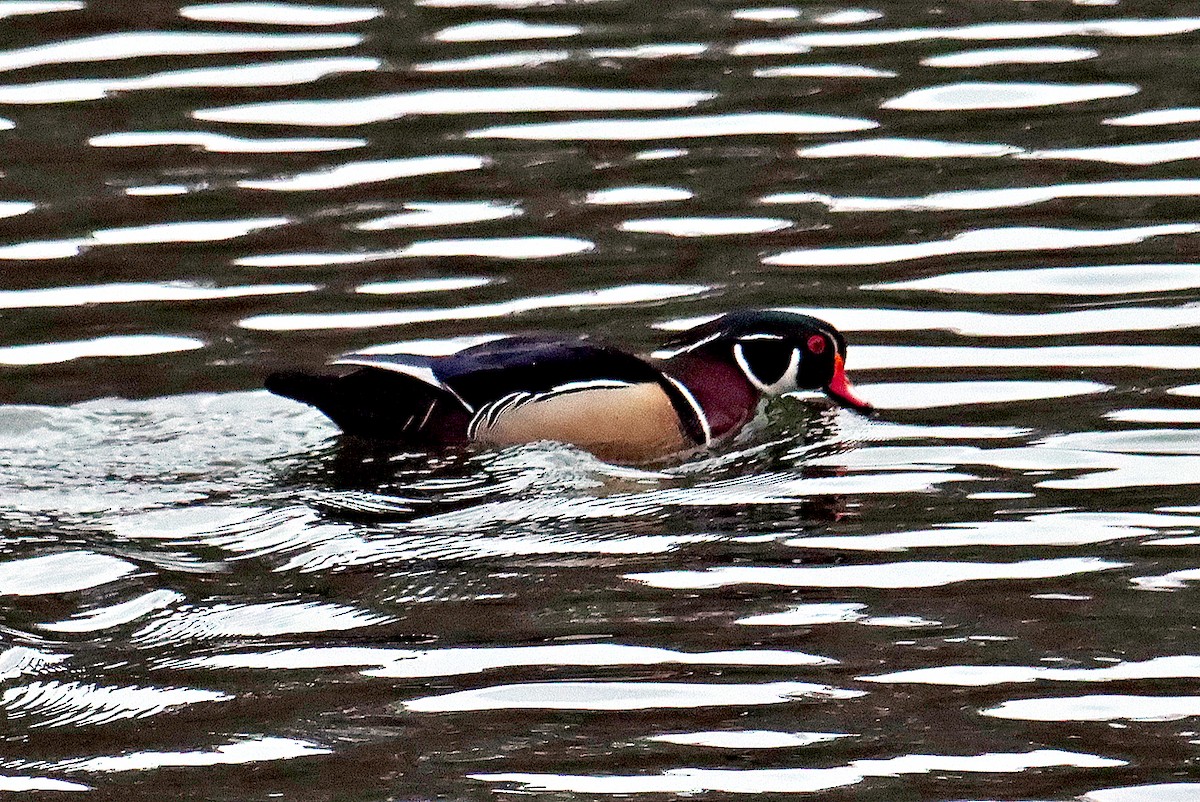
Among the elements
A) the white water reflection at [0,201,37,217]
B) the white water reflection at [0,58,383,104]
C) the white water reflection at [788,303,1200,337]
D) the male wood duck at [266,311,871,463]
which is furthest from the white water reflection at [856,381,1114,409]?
the white water reflection at [0,58,383,104]

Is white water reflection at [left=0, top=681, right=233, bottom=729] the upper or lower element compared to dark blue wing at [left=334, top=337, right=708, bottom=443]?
lower

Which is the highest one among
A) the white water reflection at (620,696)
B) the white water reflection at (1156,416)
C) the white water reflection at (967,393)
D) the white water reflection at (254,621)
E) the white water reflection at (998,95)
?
the white water reflection at (998,95)

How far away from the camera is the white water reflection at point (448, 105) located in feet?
36.6

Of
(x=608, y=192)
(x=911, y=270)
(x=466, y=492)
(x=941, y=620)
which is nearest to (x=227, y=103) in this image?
(x=608, y=192)

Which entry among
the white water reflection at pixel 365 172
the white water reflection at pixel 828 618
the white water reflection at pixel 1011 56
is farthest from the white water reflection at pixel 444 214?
the white water reflection at pixel 828 618

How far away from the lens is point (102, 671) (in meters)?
5.88

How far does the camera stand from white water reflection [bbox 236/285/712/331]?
9.20m

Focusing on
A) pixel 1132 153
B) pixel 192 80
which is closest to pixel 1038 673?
pixel 1132 153

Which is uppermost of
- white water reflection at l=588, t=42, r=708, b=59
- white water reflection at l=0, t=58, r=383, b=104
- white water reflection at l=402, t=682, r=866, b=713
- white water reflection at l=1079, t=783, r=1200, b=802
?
white water reflection at l=0, t=58, r=383, b=104

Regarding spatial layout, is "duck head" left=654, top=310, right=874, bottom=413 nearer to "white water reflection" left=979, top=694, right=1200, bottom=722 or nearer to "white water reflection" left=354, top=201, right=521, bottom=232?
"white water reflection" left=354, top=201, right=521, bottom=232

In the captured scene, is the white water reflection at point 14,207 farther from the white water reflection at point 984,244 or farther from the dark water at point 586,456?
the white water reflection at point 984,244

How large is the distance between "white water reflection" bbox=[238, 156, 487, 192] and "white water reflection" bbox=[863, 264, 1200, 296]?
2246mm

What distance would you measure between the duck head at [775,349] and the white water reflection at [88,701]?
124 inches

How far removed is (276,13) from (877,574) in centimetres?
684
